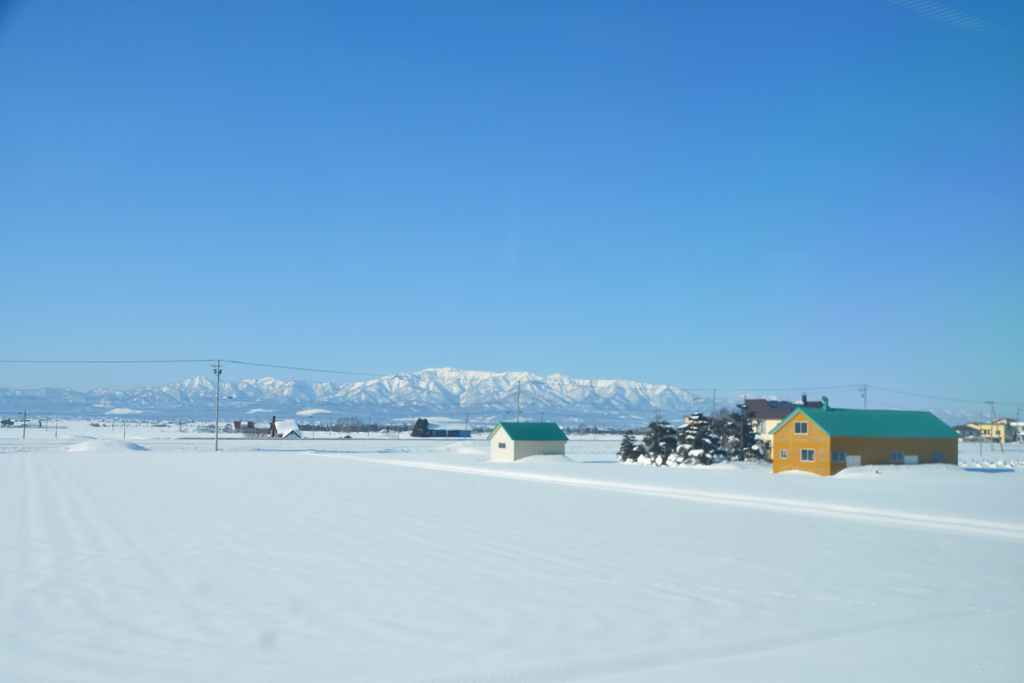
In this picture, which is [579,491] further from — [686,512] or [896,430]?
[896,430]

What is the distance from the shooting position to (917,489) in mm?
28438

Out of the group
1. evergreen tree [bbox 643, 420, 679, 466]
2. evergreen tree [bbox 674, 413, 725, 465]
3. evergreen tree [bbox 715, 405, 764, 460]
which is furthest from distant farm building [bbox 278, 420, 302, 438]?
evergreen tree [bbox 715, 405, 764, 460]

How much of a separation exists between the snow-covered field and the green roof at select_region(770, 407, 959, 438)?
17048 millimetres

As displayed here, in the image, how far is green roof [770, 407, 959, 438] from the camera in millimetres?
36781

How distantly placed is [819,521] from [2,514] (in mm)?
20025

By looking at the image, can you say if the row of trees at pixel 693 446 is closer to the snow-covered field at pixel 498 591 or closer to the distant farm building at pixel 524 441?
the distant farm building at pixel 524 441

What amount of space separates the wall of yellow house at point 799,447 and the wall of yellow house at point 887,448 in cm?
53

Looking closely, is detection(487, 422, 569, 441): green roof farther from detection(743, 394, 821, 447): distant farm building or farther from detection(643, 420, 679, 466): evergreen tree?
detection(743, 394, 821, 447): distant farm building

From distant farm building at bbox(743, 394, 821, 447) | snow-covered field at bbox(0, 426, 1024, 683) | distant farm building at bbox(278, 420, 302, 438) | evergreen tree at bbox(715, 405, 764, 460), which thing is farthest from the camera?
distant farm building at bbox(278, 420, 302, 438)

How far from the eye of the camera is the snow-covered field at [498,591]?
22.8 ft

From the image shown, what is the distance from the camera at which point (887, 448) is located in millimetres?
37000

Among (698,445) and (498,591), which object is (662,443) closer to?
(698,445)

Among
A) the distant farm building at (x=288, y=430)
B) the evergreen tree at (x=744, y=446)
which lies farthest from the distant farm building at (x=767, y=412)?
the distant farm building at (x=288, y=430)

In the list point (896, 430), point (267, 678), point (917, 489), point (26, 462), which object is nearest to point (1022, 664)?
point (267, 678)
